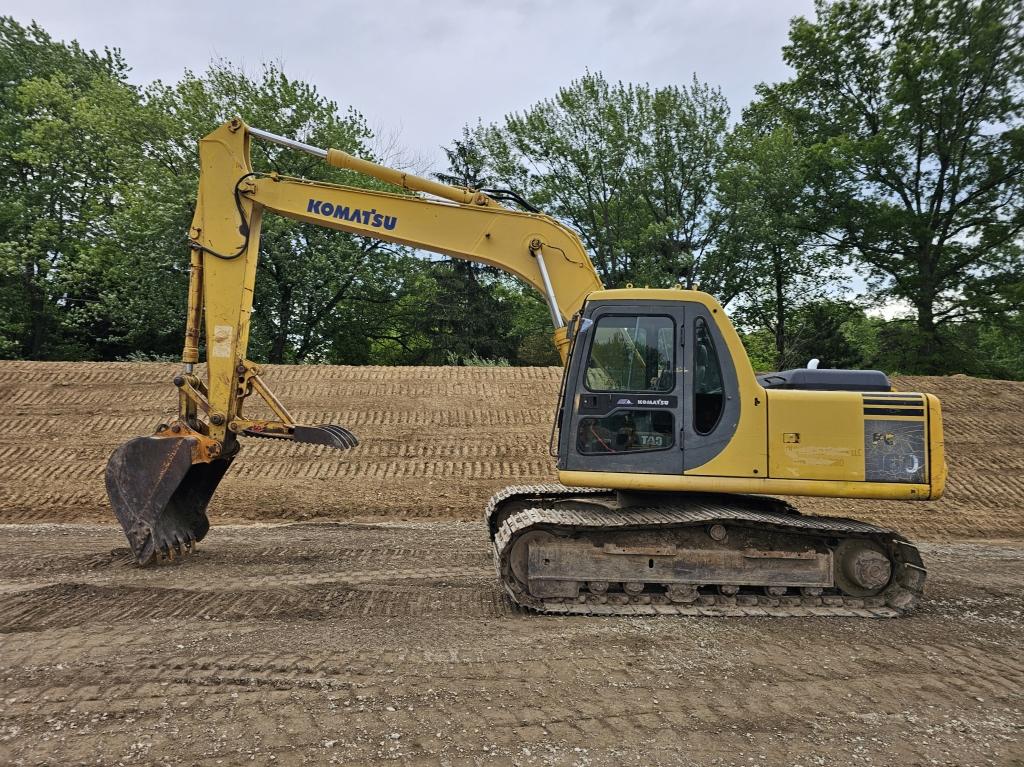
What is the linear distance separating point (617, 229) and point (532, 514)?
2628cm

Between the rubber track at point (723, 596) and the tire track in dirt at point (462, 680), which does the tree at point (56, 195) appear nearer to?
the tire track in dirt at point (462, 680)

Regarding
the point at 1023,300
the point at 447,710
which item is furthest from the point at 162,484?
the point at 1023,300

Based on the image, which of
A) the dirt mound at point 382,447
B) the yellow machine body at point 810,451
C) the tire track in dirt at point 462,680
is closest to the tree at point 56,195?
the dirt mound at point 382,447

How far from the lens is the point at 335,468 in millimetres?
11906

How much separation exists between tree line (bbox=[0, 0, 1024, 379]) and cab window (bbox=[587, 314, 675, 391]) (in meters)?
16.1

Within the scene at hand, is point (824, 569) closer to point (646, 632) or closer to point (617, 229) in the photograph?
point (646, 632)

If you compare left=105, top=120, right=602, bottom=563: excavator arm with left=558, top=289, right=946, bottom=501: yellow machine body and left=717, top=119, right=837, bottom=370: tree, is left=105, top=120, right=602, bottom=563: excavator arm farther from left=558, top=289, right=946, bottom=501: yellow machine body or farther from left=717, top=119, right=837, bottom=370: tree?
left=717, top=119, right=837, bottom=370: tree

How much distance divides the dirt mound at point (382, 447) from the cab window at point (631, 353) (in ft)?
18.1

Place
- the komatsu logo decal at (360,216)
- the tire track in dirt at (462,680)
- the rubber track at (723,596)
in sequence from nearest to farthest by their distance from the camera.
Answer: the tire track in dirt at (462,680), the rubber track at (723,596), the komatsu logo decal at (360,216)

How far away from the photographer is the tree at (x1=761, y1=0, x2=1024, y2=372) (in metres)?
22.5

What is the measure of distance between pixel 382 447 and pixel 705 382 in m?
8.19

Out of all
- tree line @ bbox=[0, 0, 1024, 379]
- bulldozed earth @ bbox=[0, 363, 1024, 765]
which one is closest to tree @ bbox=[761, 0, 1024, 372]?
tree line @ bbox=[0, 0, 1024, 379]

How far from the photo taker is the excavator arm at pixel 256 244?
656cm

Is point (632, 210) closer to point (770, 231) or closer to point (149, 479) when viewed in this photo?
point (770, 231)
